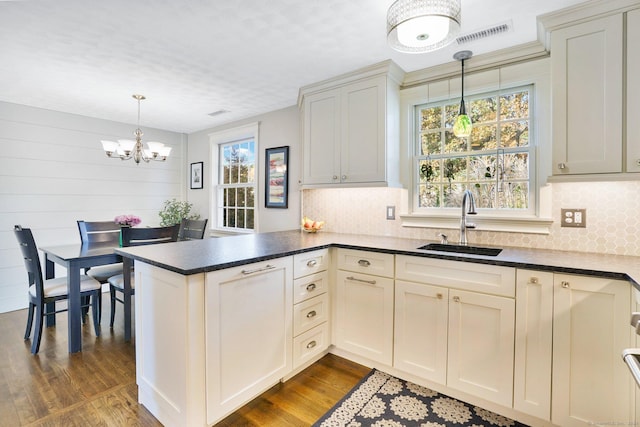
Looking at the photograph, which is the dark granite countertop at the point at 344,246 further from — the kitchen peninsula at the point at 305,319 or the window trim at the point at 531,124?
the window trim at the point at 531,124

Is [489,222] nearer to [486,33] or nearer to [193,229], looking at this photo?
[486,33]

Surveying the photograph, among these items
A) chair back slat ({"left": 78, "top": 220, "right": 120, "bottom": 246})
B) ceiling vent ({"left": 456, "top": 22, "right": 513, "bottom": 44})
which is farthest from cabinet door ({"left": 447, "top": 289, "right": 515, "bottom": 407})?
chair back slat ({"left": 78, "top": 220, "right": 120, "bottom": 246})

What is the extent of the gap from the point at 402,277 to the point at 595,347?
999 millimetres

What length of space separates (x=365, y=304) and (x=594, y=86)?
6.30ft

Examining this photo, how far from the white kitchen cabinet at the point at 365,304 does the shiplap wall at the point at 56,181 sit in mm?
3570

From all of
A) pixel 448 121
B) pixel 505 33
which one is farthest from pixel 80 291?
pixel 505 33

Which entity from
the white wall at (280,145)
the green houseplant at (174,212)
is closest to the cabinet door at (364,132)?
the white wall at (280,145)

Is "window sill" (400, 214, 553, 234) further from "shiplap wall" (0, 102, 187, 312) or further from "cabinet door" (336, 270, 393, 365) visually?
"shiplap wall" (0, 102, 187, 312)

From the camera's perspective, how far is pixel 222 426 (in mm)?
1712

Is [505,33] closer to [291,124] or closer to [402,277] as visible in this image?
[402,277]

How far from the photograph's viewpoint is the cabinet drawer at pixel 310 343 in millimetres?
2125

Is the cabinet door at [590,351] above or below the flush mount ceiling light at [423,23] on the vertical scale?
below

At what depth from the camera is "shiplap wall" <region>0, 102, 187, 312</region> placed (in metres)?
3.47

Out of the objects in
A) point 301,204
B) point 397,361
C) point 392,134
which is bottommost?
point 397,361
